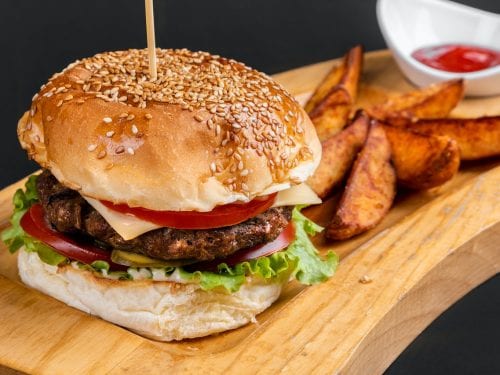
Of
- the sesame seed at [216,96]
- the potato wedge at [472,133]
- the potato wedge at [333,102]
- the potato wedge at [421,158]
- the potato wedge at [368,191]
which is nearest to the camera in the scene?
the sesame seed at [216,96]

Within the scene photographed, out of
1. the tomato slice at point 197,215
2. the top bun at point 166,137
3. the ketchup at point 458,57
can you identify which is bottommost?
the ketchup at point 458,57

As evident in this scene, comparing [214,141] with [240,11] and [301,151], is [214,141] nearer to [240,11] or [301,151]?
[301,151]

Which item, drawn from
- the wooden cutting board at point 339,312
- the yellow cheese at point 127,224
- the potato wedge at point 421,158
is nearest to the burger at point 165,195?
the yellow cheese at point 127,224

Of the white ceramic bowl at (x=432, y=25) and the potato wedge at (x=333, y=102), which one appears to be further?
the white ceramic bowl at (x=432, y=25)

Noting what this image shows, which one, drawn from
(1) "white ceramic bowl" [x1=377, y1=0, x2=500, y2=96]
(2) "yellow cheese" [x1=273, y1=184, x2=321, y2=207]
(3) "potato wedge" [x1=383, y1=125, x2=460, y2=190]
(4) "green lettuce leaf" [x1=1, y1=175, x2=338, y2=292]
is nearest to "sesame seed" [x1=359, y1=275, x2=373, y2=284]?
(4) "green lettuce leaf" [x1=1, y1=175, x2=338, y2=292]

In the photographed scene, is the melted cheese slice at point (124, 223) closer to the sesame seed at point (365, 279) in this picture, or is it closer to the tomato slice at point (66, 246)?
the tomato slice at point (66, 246)

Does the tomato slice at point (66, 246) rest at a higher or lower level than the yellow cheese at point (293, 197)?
lower
